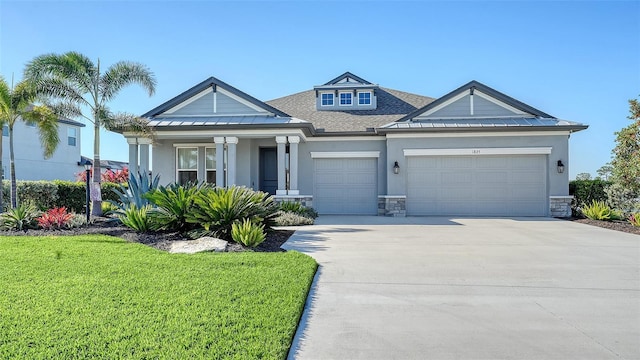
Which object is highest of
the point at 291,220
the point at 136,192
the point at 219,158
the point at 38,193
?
the point at 219,158

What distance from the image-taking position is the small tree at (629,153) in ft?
38.2

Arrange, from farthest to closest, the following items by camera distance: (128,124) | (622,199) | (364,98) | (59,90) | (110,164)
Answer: (110,164), (364,98), (622,199), (128,124), (59,90)

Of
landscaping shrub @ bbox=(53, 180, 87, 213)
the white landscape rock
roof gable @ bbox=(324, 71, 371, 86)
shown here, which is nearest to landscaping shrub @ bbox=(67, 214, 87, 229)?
the white landscape rock

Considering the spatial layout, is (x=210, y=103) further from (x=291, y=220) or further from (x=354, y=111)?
(x=291, y=220)

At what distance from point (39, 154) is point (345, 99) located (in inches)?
908

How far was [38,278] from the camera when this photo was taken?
4.91 meters

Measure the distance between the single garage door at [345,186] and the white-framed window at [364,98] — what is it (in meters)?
4.05

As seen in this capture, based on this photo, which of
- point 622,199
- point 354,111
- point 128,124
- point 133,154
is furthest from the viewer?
point 354,111

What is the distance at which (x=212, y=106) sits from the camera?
50.4 ft

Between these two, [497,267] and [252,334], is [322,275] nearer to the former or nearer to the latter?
[252,334]

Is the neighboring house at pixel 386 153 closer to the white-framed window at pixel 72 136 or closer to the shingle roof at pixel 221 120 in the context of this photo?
the shingle roof at pixel 221 120

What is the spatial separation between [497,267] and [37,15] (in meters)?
13.6

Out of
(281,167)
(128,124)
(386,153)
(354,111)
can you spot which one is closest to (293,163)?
(281,167)

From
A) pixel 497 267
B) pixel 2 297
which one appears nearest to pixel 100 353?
pixel 2 297
